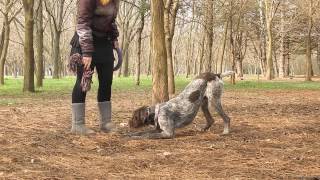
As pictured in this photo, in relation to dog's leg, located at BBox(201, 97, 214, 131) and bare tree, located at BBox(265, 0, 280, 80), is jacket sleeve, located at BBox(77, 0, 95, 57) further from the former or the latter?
bare tree, located at BBox(265, 0, 280, 80)

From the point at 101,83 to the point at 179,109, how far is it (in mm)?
1333

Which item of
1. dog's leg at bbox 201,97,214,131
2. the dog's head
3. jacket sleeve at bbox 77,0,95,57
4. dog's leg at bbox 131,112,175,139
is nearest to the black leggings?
jacket sleeve at bbox 77,0,95,57

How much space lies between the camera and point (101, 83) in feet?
A: 26.2

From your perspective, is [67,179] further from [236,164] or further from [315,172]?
[315,172]

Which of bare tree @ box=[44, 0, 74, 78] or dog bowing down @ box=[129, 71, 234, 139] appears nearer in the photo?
dog bowing down @ box=[129, 71, 234, 139]

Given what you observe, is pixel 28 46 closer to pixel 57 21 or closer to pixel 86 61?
pixel 86 61

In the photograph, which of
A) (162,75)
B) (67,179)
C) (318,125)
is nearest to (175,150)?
(67,179)

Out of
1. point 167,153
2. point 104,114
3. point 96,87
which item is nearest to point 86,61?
point 104,114

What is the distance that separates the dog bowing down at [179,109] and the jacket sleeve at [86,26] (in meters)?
1.18

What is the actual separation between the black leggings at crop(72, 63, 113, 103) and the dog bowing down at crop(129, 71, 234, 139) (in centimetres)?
67

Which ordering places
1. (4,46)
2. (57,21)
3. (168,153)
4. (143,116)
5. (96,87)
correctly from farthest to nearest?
(57,21)
(4,46)
(96,87)
(143,116)
(168,153)

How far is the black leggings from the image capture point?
302 inches

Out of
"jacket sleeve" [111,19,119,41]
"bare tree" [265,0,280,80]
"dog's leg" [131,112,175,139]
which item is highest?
"bare tree" [265,0,280,80]

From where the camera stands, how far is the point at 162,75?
11.1 m
